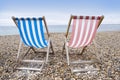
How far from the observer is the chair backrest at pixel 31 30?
3.72 meters

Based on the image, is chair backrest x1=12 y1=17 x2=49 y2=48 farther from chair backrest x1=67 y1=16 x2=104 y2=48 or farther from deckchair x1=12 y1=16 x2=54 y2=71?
chair backrest x1=67 y1=16 x2=104 y2=48

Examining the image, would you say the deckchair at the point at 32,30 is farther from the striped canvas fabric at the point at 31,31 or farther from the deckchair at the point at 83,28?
the deckchair at the point at 83,28

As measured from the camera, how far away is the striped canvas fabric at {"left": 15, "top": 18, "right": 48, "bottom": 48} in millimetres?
3737

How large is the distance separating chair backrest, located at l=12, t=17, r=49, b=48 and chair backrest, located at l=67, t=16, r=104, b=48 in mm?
659

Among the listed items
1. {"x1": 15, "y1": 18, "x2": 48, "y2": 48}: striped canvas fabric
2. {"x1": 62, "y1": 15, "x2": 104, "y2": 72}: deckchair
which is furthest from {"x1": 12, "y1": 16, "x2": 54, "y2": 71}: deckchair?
{"x1": 62, "y1": 15, "x2": 104, "y2": 72}: deckchair

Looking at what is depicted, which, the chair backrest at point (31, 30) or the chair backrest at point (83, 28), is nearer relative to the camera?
the chair backrest at point (83, 28)

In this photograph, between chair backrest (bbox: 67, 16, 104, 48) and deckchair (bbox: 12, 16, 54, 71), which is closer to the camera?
chair backrest (bbox: 67, 16, 104, 48)

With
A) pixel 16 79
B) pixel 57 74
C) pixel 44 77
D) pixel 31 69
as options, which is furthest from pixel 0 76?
pixel 57 74

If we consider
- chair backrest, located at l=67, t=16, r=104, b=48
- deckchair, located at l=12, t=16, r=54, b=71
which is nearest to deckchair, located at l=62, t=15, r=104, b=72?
chair backrest, located at l=67, t=16, r=104, b=48

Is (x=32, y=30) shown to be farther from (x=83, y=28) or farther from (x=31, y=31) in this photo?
(x=83, y=28)

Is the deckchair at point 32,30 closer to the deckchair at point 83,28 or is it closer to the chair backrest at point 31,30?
the chair backrest at point 31,30

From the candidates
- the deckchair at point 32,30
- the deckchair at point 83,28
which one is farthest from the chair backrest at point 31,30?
the deckchair at point 83,28

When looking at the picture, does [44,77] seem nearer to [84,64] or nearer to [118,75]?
[84,64]

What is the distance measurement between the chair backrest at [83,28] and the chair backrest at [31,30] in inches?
25.9
